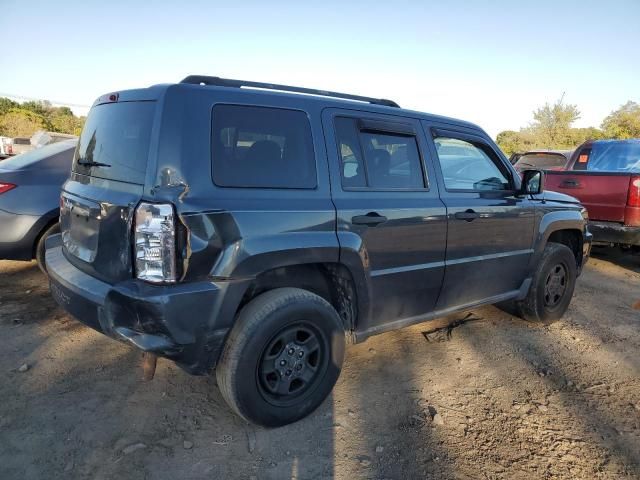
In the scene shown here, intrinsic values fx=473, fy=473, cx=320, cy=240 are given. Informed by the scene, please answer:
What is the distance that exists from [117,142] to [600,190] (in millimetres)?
6039

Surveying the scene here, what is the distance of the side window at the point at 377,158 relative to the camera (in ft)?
9.57

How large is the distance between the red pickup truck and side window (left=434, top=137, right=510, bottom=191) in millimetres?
3034

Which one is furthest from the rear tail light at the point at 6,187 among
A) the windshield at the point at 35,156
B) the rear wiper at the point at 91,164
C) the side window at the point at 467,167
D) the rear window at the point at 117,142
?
the side window at the point at 467,167

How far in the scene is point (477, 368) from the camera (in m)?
3.56

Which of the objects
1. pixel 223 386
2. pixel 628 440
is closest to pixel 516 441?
pixel 628 440

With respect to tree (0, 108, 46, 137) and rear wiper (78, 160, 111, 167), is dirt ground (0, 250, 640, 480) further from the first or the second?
tree (0, 108, 46, 137)

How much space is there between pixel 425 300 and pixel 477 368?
2.36 feet

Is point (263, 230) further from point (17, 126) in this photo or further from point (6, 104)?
point (6, 104)

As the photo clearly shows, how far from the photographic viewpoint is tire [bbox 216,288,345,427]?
2.47 m

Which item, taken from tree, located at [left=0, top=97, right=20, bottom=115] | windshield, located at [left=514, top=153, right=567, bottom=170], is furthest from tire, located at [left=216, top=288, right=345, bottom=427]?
tree, located at [left=0, top=97, right=20, bottom=115]

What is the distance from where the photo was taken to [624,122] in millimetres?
31062

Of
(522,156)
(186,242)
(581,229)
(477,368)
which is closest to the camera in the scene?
(186,242)

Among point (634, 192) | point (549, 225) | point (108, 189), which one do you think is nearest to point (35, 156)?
point (108, 189)

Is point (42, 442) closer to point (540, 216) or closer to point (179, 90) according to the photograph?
point (179, 90)
